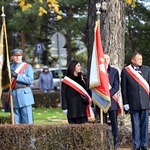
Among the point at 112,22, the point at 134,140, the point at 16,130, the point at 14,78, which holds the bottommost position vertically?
the point at 134,140

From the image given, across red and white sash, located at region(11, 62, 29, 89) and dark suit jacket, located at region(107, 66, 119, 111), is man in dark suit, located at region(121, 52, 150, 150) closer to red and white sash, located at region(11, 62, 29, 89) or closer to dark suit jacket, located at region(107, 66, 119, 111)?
dark suit jacket, located at region(107, 66, 119, 111)

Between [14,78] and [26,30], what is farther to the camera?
[26,30]

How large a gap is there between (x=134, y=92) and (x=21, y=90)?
200 cm

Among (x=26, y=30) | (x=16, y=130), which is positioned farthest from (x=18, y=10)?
(x=16, y=130)

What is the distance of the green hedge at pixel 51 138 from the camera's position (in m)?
7.53

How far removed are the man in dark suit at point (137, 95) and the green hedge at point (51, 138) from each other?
2068 mm

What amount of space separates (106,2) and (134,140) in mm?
3108

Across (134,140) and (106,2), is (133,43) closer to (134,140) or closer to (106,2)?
(106,2)

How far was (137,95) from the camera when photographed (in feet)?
31.1

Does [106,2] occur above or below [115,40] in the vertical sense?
above

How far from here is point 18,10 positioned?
33906mm

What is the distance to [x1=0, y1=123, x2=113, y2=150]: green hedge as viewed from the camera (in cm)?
753

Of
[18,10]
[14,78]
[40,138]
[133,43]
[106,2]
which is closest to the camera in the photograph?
[40,138]

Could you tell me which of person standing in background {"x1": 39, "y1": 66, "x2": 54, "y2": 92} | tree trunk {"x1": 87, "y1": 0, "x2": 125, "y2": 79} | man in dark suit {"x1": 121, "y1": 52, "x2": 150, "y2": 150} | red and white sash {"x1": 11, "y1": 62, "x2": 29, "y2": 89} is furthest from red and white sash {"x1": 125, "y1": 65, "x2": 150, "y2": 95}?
person standing in background {"x1": 39, "y1": 66, "x2": 54, "y2": 92}
